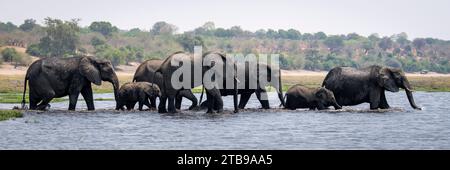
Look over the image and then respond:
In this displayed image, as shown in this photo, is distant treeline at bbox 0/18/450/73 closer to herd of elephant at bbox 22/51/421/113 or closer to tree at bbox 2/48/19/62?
tree at bbox 2/48/19/62

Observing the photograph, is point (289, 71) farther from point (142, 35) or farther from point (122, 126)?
point (122, 126)

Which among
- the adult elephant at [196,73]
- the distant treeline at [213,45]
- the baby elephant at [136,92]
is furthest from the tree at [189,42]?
the adult elephant at [196,73]

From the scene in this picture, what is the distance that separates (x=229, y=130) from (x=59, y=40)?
81489 millimetres

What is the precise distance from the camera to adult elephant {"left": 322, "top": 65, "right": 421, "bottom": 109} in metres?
36.1

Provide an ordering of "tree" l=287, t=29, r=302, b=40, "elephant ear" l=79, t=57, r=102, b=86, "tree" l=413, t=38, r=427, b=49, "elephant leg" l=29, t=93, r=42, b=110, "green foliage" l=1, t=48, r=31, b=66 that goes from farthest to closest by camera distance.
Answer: "tree" l=287, t=29, r=302, b=40 < "tree" l=413, t=38, r=427, b=49 < "green foliage" l=1, t=48, r=31, b=66 < "elephant leg" l=29, t=93, r=42, b=110 < "elephant ear" l=79, t=57, r=102, b=86

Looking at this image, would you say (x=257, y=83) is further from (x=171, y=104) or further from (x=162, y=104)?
(x=162, y=104)

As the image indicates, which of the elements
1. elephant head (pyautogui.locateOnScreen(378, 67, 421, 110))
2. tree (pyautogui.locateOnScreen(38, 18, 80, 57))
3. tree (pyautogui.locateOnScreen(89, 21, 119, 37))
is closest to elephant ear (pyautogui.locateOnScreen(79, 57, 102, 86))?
elephant head (pyautogui.locateOnScreen(378, 67, 421, 110))

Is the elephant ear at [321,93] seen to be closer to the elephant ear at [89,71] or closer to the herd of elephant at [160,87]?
the herd of elephant at [160,87]

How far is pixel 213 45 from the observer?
15488 cm

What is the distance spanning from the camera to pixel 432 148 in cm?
2430

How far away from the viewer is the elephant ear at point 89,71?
35.2 m

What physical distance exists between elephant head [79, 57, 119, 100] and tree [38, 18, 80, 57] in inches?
2745
